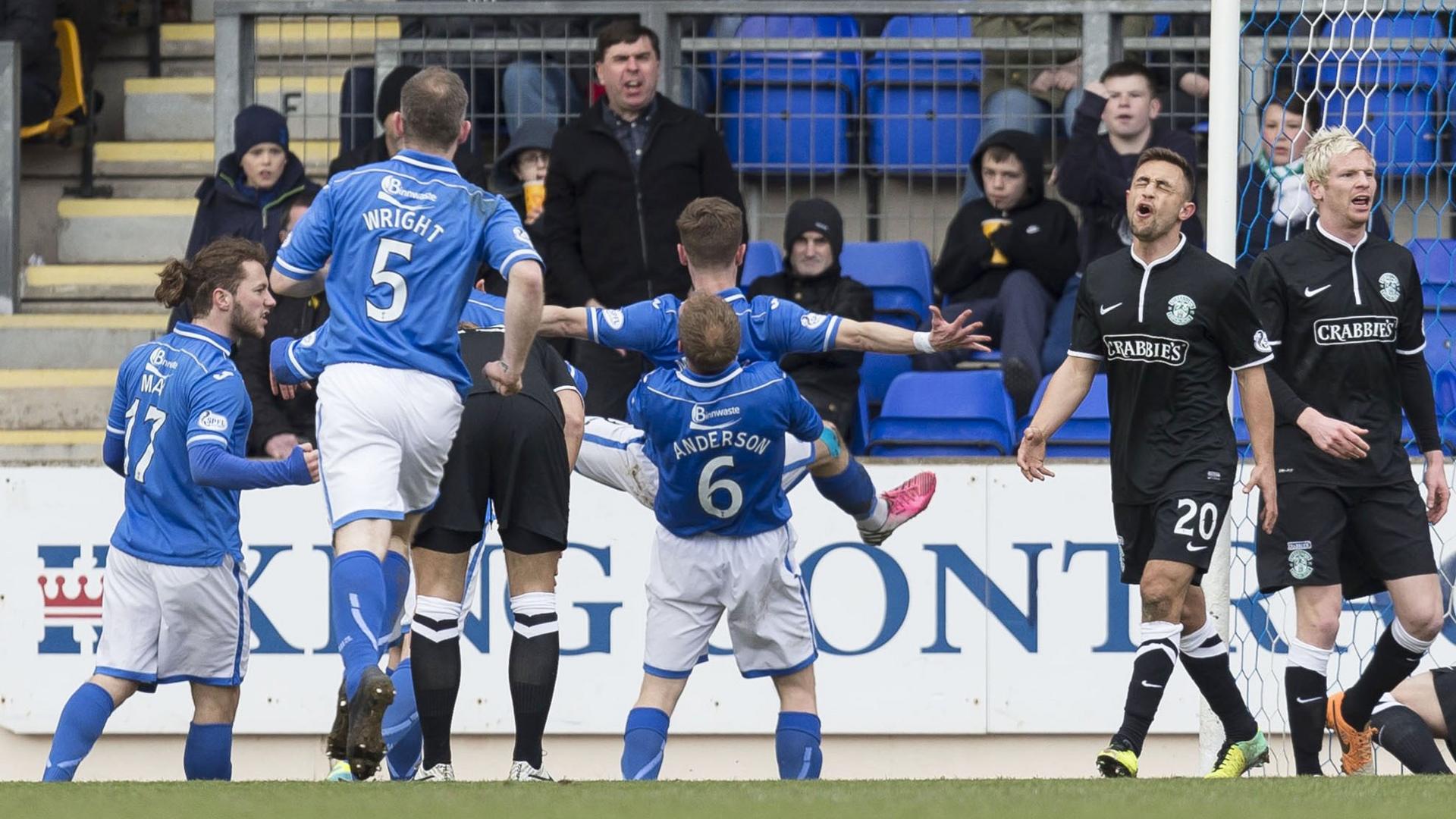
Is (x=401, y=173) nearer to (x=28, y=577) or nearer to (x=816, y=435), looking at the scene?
(x=816, y=435)

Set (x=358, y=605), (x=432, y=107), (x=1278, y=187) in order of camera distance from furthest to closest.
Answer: (x=1278, y=187)
(x=432, y=107)
(x=358, y=605)

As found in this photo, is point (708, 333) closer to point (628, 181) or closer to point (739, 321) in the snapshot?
point (739, 321)

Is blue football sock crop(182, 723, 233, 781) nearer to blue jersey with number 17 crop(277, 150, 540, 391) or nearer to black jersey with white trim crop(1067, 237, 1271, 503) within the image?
blue jersey with number 17 crop(277, 150, 540, 391)

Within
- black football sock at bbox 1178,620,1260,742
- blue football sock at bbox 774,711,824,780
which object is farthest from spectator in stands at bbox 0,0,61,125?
black football sock at bbox 1178,620,1260,742

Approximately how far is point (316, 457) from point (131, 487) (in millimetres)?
1036

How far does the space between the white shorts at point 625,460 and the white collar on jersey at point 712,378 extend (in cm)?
43

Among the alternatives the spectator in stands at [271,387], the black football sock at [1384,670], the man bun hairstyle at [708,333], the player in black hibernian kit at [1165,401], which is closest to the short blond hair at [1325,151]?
the player in black hibernian kit at [1165,401]

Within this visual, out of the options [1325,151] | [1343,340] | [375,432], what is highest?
[1325,151]

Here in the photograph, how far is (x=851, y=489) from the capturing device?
7.53 metres

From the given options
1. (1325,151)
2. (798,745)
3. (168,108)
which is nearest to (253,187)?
(168,108)

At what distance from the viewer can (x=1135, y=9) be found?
10102mm

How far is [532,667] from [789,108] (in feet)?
14.0

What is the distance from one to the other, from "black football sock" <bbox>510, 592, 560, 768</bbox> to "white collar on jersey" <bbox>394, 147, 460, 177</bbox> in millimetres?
1313

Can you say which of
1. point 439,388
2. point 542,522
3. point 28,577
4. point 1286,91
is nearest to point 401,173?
point 439,388
